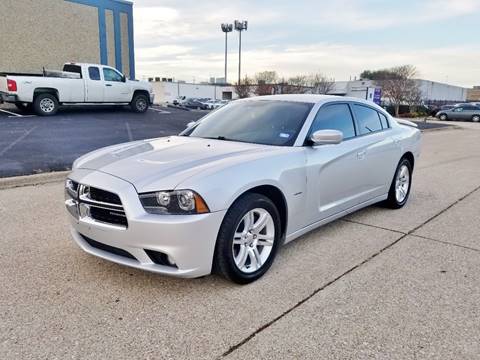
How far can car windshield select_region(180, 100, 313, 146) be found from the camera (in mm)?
4035

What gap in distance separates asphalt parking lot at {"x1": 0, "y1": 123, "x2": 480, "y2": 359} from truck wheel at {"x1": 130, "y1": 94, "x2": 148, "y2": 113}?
13240mm

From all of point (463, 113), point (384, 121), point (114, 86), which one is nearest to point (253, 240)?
point (384, 121)

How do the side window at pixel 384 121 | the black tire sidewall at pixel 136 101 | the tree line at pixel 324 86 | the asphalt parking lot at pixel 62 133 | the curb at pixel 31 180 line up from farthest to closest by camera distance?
1. the tree line at pixel 324 86
2. the black tire sidewall at pixel 136 101
3. the asphalt parking lot at pixel 62 133
4. the curb at pixel 31 180
5. the side window at pixel 384 121

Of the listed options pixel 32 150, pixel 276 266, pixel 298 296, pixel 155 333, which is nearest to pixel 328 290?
pixel 298 296

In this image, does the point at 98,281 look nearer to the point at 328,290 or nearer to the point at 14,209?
the point at 328,290

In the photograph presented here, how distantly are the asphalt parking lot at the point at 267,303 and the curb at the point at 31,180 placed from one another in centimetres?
197

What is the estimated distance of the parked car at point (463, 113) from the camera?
119ft

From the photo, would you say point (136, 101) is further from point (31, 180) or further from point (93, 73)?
point (31, 180)

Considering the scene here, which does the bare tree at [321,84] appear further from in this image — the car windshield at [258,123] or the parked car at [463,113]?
the car windshield at [258,123]

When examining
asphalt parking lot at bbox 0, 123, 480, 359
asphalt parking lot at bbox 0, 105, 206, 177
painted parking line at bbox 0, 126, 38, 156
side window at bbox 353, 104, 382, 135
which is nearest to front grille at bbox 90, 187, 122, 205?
asphalt parking lot at bbox 0, 123, 480, 359

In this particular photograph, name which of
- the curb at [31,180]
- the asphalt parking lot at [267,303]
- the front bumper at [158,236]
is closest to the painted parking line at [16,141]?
the curb at [31,180]

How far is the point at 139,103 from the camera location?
57.5ft

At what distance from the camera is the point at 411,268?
12.3ft

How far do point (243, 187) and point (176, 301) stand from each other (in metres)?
1.00
